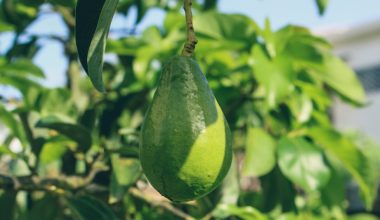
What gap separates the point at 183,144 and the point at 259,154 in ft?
2.14

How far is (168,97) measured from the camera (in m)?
0.80

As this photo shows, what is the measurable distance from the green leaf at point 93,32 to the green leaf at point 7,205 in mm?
624

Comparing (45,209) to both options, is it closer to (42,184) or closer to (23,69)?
(42,184)

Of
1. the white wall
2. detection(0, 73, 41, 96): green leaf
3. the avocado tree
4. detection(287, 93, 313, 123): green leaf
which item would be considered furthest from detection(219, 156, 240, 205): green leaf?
the white wall

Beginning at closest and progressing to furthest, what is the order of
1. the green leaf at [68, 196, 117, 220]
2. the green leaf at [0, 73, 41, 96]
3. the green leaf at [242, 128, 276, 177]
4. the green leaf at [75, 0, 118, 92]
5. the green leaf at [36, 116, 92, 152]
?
1. the green leaf at [75, 0, 118, 92]
2. the green leaf at [68, 196, 117, 220]
3. the green leaf at [36, 116, 92, 152]
4. the green leaf at [242, 128, 276, 177]
5. the green leaf at [0, 73, 41, 96]

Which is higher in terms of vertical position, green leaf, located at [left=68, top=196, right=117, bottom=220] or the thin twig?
green leaf, located at [left=68, top=196, right=117, bottom=220]

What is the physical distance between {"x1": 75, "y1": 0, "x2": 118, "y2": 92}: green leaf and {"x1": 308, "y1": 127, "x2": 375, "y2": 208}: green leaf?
0.90 meters

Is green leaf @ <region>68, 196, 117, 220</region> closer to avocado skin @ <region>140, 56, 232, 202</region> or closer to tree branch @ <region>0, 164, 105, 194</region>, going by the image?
tree branch @ <region>0, 164, 105, 194</region>

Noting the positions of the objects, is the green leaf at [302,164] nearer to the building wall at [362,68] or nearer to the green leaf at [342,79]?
the green leaf at [342,79]

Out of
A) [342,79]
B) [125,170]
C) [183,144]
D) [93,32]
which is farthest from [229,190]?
[93,32]

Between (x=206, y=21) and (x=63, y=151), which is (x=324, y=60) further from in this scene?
(x=63, y=151)

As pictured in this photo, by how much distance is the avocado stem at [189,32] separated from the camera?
739 millimetres

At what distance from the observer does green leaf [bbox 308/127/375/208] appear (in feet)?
4.89

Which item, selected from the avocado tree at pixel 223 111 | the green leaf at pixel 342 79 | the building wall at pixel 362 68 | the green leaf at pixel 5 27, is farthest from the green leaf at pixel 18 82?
the building wall at pixel 362 68
